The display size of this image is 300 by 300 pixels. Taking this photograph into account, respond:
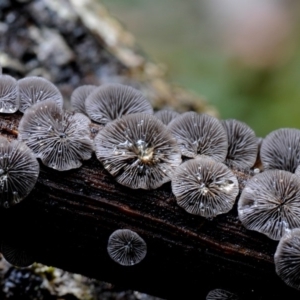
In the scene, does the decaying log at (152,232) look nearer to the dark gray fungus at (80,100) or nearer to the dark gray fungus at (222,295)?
the dark gray fungus at (222,295)

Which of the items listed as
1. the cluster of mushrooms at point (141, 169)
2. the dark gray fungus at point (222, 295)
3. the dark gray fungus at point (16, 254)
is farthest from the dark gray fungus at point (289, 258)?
the dark gray fungus at point (16, 254)

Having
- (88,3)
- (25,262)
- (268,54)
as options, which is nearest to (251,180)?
(25,262)

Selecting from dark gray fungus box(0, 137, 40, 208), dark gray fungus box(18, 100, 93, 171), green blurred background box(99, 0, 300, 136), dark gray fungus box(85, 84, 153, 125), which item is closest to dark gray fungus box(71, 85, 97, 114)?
dark gray fungus box(85, 84, 153, 125)

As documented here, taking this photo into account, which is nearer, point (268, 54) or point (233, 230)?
point (233, 230)

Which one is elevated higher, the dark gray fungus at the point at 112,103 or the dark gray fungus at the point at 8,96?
the dark gray fungus at the point at 112,103

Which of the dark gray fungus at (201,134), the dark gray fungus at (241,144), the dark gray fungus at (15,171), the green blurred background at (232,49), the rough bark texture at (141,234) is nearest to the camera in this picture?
the dark gray fungus at (15,171)

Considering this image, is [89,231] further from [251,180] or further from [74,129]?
[251,180]

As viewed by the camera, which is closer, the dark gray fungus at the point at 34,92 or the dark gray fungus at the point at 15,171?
the dark gray fungus at the point at 15,171
